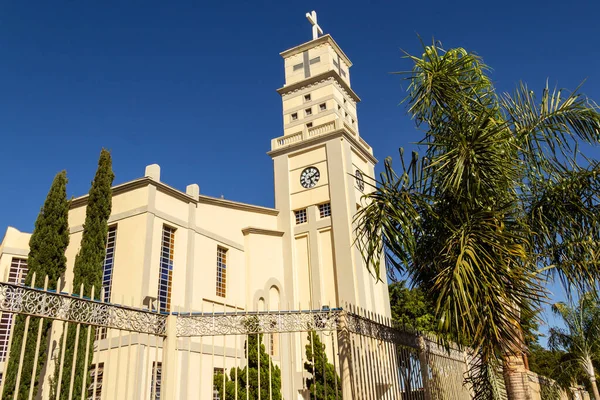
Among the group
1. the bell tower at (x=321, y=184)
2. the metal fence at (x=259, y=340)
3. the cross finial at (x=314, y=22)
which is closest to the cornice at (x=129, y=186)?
the bell tower at (x=321, y=184)

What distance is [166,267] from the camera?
19.9 meters

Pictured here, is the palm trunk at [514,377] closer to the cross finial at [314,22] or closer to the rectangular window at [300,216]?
the rectangular window at [300,216]

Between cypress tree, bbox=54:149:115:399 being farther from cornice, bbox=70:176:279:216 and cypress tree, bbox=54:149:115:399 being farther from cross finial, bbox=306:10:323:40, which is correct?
cross finial, bbox=306:10:323:40

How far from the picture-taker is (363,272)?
2416 centimetres

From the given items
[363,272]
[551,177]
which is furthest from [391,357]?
[363,272]

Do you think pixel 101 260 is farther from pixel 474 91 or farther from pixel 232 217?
pixel 474 91

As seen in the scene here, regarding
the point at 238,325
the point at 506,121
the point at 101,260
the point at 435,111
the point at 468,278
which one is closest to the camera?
the point at 468,278

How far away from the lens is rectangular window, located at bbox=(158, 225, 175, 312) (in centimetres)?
1939

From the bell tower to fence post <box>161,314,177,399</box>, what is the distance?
1444cm

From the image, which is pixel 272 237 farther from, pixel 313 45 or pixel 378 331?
pixel 378 331

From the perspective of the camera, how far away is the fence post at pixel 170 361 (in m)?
7.55

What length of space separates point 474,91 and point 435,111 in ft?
2.72

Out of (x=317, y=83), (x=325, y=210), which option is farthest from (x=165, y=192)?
(x=317, y=83)

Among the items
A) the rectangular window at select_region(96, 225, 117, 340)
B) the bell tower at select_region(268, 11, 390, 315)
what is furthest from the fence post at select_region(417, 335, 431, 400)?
the rectangular window at select_region(96, 225, 117, 340)
